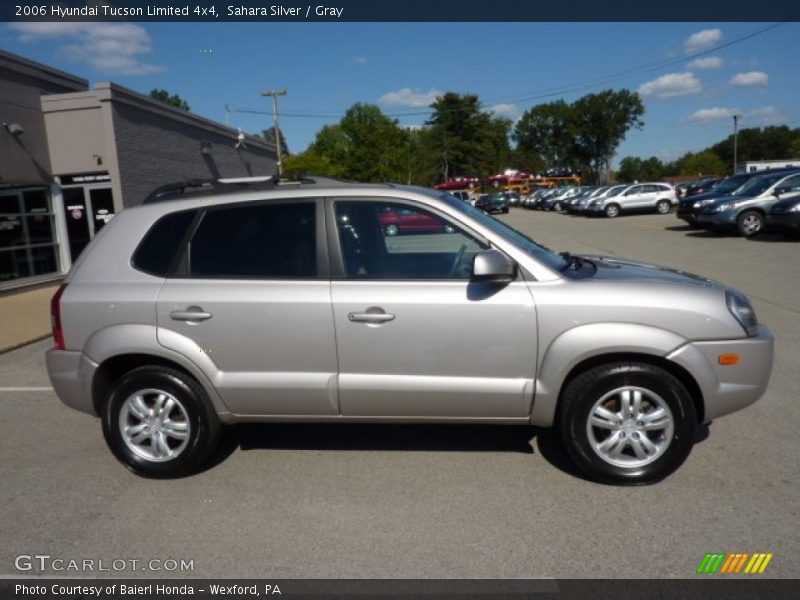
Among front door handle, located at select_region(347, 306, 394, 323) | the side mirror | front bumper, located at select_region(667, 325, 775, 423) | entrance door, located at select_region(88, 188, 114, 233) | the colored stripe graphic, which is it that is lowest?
the colored stripe graphic

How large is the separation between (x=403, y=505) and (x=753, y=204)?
691 inches

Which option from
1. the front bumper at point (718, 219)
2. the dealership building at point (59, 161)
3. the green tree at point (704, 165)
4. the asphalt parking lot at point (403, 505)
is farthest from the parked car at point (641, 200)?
the green tree at point (704, 165)

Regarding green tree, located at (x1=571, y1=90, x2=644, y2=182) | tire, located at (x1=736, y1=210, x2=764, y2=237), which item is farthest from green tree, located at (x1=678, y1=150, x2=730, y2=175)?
tire, located at (x1=736, y1=210, x2=764, y2=237)

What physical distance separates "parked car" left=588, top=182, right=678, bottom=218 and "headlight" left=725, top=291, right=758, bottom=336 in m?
30.4

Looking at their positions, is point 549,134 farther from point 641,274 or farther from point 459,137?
point 641,274

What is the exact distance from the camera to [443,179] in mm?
93938

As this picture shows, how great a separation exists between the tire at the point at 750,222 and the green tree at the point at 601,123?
3592 inches

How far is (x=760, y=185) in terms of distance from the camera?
1798cm

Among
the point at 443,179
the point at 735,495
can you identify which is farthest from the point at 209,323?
the point at 443,179

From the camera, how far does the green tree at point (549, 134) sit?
355 feet

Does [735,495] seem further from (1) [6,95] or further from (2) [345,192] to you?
(1) [6,95]

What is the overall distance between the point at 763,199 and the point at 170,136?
17.2 m

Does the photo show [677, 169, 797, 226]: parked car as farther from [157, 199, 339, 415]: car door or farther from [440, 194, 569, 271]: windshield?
[157, 199, 339, 415]: car door

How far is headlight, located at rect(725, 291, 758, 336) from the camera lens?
365cm
